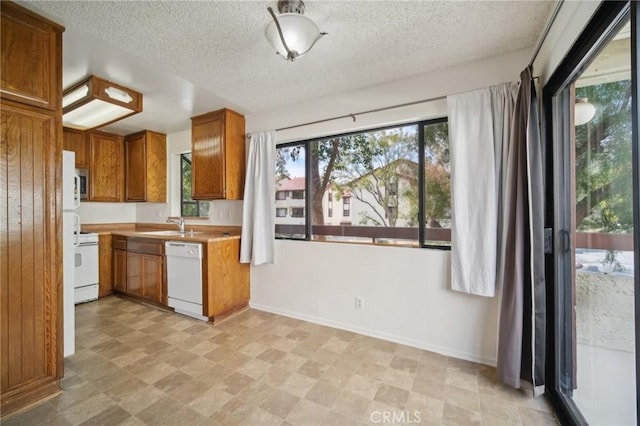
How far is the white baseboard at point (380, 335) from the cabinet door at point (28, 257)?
6.16ft

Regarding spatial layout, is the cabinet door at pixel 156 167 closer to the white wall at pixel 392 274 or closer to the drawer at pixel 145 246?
the drawer at pixel 145 246

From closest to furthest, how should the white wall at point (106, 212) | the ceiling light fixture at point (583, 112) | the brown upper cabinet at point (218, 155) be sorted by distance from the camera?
the ceiling light fixture at point (583, 112), the brown upper cabinet at point (218, 155), the white wall at point (106, 212)

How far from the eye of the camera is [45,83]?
1.69 metres

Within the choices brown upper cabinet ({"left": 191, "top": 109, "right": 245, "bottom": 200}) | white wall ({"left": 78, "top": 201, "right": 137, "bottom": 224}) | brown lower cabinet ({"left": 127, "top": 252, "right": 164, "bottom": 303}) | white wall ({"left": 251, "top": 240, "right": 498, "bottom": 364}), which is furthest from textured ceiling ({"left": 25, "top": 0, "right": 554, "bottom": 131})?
white wall ({"left": 78, "top": 201, "right": 137, "bottom": 224})

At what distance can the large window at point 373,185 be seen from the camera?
2395 mm

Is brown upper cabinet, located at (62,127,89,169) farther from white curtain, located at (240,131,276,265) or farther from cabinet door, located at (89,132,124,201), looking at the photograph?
white curtain, located at (240,131,276,265)

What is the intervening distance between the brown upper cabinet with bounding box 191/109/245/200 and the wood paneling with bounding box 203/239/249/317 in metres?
0.64

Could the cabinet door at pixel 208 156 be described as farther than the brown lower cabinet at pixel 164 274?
Yes

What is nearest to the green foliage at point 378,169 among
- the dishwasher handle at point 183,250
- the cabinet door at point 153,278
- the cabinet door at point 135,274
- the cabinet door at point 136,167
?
the dishwasher handle at point 183,250

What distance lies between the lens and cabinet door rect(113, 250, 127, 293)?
3.62 m

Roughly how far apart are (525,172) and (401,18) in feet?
4.31

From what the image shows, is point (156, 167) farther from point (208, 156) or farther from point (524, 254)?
point (524, 254)

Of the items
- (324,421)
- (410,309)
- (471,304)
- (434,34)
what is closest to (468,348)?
(471,304)

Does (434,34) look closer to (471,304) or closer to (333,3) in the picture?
(333,3)
